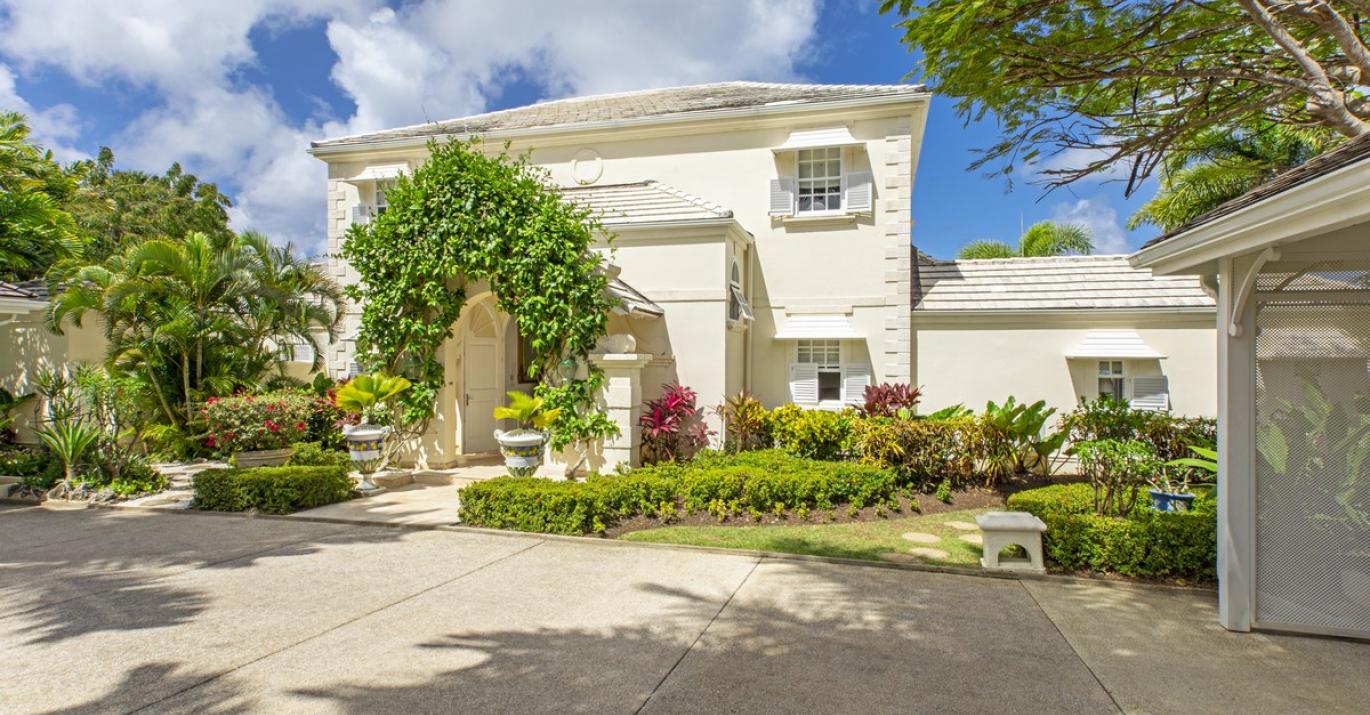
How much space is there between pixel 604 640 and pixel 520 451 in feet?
17.0

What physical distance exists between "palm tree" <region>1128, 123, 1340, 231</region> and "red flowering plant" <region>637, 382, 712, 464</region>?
9.59 meters

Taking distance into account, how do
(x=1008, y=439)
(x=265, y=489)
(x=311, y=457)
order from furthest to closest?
(x=311, y=457)
(x=1008, y=439)
(x=265, y=489)

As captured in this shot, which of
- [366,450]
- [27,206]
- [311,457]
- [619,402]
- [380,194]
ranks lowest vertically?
[311,457]

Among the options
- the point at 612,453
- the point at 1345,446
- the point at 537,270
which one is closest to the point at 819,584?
the point at 1345,446

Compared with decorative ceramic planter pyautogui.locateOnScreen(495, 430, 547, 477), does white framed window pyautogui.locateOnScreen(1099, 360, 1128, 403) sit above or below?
above

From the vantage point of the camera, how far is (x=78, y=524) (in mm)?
8266

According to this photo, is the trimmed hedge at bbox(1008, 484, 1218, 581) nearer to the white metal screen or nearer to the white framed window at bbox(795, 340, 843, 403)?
the white metal screen

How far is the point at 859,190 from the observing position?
13422 millimetres

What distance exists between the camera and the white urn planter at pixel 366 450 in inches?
393

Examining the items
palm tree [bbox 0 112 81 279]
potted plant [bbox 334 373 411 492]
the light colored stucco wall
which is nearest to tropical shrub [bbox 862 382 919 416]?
the light colored stucco wall

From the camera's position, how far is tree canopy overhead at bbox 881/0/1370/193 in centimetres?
658

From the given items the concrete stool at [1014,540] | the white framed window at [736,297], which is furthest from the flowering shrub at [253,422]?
the concrete stool at [1014,540]

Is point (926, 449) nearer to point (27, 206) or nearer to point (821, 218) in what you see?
point (821, 218)

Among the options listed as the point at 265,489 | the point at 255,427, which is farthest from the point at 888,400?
the point at 255,427
